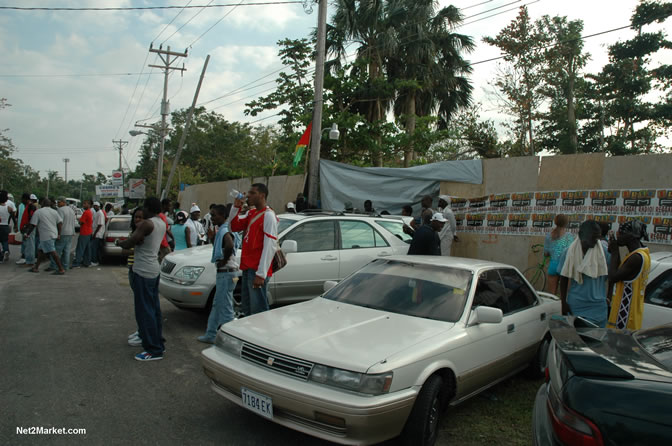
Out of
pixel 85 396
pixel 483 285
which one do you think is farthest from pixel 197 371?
pixel 483 285

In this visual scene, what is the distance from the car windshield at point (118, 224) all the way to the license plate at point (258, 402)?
37.7 ft

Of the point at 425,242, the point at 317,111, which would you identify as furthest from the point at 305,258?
the point at 317,111

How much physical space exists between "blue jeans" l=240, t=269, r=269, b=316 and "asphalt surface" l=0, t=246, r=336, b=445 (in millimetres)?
793

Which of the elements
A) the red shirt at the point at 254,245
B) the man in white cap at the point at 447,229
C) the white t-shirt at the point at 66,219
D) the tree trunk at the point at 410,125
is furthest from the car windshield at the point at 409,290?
the tree trunk at the point at 410,125

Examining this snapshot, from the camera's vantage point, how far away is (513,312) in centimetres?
452

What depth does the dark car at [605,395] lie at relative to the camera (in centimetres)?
177

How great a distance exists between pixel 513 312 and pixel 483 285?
0.48m

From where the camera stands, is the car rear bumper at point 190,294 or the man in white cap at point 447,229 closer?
the car rear bumper at point 190,294

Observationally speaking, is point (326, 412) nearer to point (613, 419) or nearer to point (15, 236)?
point (613, 419)

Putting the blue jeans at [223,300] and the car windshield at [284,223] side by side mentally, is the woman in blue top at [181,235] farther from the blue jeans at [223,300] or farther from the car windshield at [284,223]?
the blue jeans at [223,300]

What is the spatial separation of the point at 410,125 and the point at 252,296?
18547mm

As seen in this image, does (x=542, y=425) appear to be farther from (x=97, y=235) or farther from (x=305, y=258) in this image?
(x=97, y=235)

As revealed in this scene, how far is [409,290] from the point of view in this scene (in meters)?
4.28

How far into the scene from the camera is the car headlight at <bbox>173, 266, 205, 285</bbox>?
6279 millimetres
